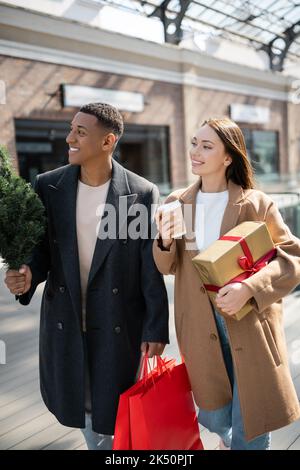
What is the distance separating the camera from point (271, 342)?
179cm

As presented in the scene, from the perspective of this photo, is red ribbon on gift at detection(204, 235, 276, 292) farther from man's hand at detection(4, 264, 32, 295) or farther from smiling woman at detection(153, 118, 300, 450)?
man's hand at detection(4, 264, 32, 295)

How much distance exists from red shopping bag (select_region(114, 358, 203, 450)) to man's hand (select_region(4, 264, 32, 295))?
1.91 feet

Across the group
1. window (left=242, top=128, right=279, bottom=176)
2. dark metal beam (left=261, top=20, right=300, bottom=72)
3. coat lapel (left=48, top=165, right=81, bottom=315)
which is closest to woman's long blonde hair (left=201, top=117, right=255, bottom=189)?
coat lapel (left=48, top=165, right=81, bottom=315)

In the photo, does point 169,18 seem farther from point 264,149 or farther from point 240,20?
point 264,149

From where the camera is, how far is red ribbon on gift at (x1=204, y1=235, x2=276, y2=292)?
5.31 feet

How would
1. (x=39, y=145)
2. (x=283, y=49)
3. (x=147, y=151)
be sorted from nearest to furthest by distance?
(x=39, y=145) < (x=147, y=151) < (x=283, y=49)

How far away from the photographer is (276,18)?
18547 millimetres

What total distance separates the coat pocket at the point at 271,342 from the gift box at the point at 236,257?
17cm

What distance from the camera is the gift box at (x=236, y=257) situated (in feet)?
5.18

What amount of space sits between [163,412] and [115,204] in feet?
2.80

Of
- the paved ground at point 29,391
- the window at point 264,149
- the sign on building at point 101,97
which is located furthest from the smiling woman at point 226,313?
the window at point 264,149

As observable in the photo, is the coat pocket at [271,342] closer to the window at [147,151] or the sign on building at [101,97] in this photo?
the sign on building at [101,97]

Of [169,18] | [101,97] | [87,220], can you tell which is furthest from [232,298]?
[169,18]
